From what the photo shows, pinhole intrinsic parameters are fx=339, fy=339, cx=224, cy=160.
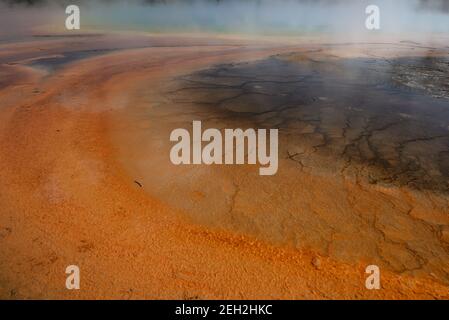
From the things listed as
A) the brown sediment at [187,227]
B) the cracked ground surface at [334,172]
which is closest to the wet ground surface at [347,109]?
the cracked ground surface at [334,172]

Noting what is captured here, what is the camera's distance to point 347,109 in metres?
6.40

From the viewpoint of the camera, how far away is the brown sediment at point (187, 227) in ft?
8.50

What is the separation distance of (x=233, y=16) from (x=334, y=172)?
24.2 metres

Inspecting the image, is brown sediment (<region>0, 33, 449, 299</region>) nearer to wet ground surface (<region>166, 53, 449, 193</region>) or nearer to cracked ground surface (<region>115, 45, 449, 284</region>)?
cracked ground surface (<region>115, 45, 449, 284</region>)

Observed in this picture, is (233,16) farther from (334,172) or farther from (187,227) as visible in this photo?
(187,227)

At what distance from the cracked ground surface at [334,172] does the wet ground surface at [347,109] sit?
0.07ft

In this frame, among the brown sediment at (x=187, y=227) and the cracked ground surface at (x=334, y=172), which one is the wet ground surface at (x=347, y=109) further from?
the brown sediment at (x=187, y=227)

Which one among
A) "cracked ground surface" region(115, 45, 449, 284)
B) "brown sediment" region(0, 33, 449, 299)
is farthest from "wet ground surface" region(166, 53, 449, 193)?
"brown sediment" region(0, 33, 449, 299)

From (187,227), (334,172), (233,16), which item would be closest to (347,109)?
(334,172)

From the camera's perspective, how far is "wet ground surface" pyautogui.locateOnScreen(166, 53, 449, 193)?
4.39m

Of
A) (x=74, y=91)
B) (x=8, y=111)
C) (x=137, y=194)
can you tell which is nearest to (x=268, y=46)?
(x=74, y=91)

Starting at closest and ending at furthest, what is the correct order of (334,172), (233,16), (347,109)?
(334,172) < (347,109) < (233,16)

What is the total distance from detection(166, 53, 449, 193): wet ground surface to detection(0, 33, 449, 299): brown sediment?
44 centimetres
